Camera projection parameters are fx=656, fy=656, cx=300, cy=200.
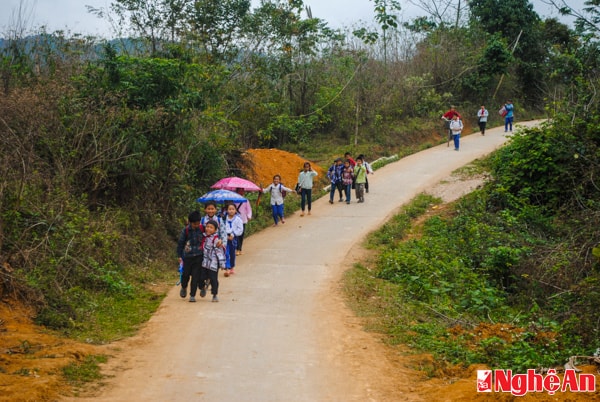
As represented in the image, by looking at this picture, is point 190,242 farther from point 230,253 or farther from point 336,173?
point 336,173

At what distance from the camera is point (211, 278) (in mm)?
11117

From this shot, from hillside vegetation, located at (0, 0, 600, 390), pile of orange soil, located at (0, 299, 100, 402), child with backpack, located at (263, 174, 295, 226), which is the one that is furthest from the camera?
child with backpack, located at (263, 174, 295, 226)

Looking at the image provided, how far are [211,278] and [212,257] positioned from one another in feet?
1.20

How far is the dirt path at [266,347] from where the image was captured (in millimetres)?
7250

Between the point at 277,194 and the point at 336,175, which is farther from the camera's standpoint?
the point at 336,175

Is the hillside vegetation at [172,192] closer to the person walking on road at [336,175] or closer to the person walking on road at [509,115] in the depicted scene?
the person walking on road at [336,175]

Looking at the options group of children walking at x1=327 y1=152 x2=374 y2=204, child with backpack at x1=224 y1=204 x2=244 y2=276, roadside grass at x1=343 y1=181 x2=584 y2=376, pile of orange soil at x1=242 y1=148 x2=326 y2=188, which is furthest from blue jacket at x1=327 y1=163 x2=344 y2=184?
child with backpack at x1=224 y1=204 x2=244 y2=276

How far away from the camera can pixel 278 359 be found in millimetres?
8289

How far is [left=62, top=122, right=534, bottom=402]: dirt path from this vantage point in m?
7.25

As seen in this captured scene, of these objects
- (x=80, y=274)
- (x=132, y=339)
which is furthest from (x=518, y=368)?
(x=80, y=274)

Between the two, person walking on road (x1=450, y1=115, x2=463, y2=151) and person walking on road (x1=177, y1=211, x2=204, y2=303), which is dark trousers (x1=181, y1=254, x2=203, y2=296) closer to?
person walking on road (x1=177, y1=211, x2=204, y2=303)

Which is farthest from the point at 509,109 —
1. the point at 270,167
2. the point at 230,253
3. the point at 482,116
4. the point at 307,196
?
the point at 230,253

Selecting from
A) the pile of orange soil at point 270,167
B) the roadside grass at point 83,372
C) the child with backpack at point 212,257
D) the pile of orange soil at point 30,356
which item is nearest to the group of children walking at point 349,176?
the pile of orange soil at point 270,167

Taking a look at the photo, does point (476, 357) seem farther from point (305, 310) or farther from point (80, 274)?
point (80, 274)
